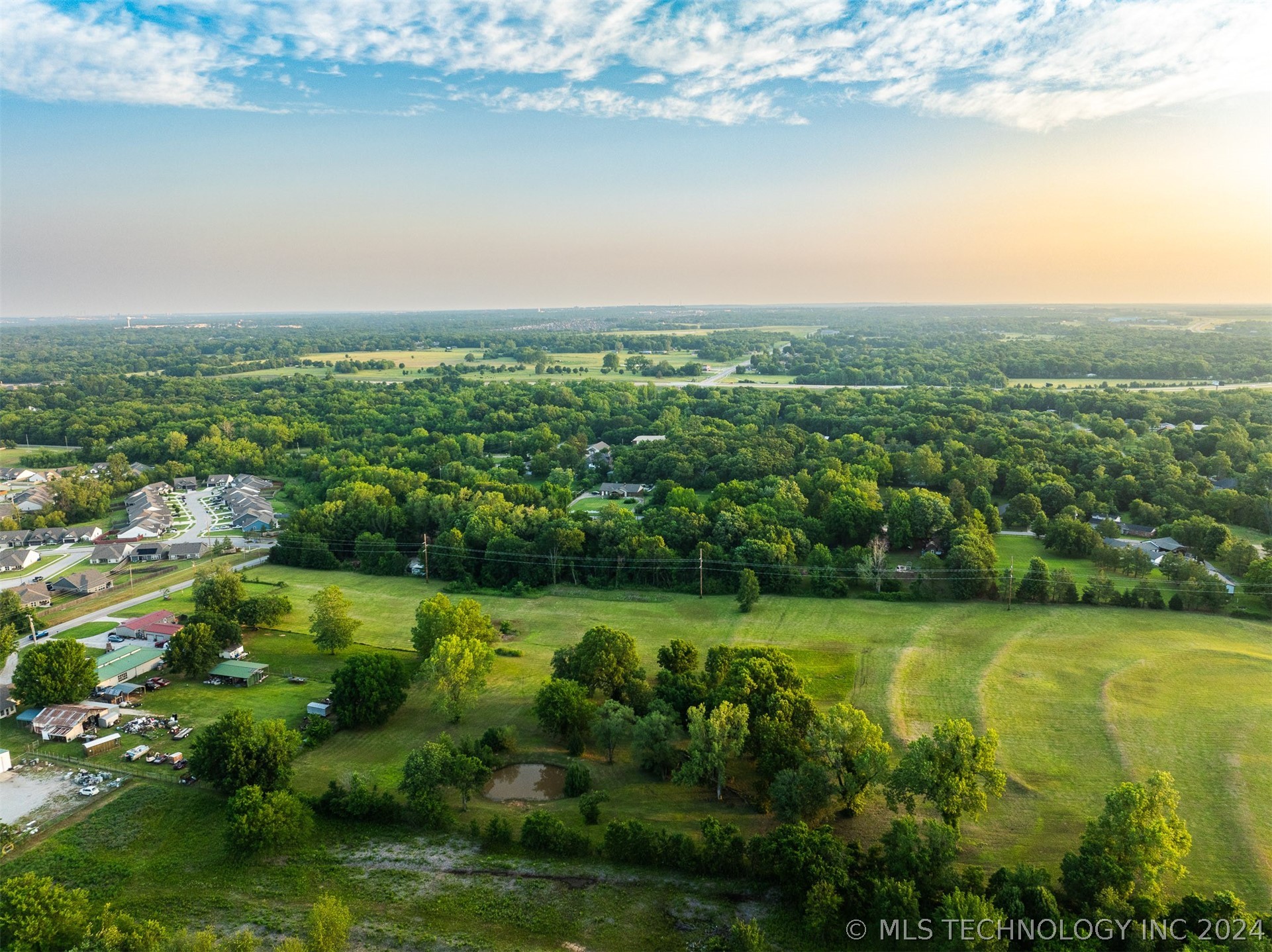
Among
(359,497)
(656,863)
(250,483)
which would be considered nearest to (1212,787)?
(656,863)

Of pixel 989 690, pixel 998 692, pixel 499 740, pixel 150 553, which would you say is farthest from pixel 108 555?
pixel 998 692

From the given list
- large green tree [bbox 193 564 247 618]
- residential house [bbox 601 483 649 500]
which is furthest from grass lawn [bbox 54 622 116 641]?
residential house [bbox 601 483 649 500]

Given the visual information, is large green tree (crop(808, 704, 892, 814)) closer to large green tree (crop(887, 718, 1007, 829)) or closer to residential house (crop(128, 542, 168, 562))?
large green tree (crop(887, 718, 1007, 829))

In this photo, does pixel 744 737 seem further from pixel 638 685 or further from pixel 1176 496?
pixel 1176 496

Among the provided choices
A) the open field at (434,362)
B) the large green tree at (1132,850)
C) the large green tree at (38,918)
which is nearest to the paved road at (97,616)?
the large green tree at (38,918)

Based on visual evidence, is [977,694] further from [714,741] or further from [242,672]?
[242,672]

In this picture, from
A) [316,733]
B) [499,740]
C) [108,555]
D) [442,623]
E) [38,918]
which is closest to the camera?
[38,918]
